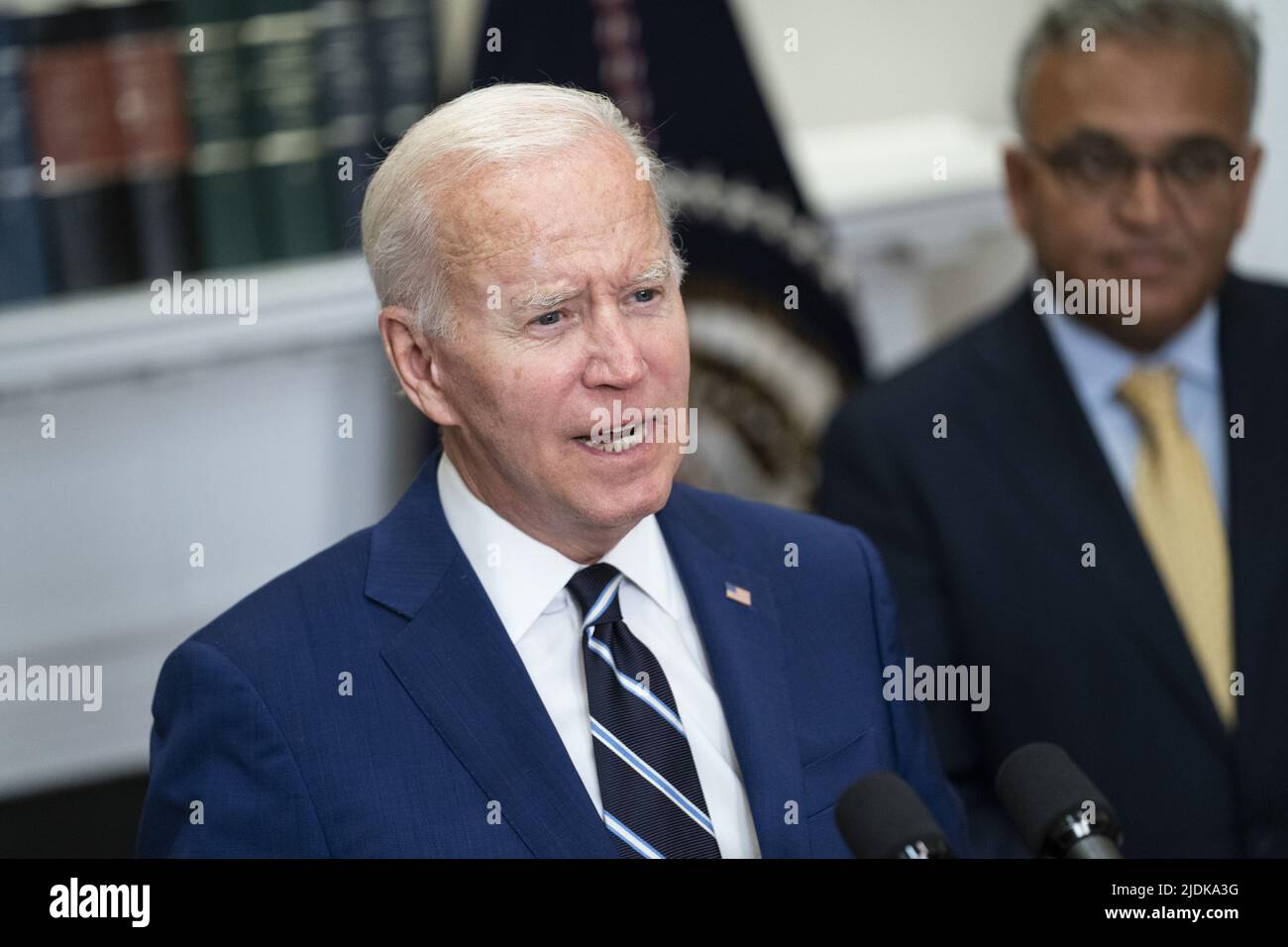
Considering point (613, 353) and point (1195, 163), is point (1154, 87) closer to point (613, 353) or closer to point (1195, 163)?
point (1195, 163)

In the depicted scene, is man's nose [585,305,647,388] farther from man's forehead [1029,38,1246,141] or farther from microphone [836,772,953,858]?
man's forehead [1029,38,1246,141]

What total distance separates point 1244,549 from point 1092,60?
0.67 metres

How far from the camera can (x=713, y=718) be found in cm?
145

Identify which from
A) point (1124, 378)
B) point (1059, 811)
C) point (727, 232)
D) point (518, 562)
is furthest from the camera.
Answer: point (727, 232)

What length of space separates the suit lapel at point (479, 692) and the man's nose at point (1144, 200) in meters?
1.15

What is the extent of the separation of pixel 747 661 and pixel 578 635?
15 centimetres

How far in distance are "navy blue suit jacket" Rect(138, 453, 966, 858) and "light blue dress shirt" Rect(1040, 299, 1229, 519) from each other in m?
0.79

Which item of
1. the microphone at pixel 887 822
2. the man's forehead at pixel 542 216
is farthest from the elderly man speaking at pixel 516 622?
the microphone at pixel 887 822

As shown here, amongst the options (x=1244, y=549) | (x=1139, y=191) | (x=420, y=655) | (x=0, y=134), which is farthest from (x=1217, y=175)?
(x=0, y=134)

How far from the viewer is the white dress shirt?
4.63 feet

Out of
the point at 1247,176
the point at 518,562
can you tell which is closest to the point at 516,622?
the point at 518,562

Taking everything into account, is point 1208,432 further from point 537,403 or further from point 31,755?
point 31,755

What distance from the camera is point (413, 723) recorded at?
A: 136 cm

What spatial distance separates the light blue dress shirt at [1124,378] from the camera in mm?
2148
